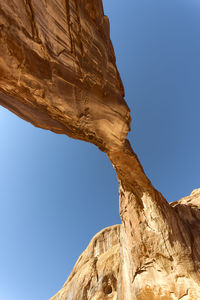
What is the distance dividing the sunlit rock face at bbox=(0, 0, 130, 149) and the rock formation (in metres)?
0.02

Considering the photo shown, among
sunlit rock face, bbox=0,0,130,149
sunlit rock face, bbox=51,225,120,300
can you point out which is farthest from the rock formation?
sunlit rock face, bbox=51,225,120,300

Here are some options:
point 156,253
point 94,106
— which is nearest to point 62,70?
point 94,106

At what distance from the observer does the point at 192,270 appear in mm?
6406

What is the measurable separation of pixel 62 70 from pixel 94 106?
183cm

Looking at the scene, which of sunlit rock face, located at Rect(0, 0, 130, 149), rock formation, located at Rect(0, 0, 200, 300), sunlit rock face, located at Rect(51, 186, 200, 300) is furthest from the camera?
sunlit rock face, located at Rect(51, 186, 200, 300)

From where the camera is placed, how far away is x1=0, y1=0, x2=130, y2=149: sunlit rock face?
415 centimetres

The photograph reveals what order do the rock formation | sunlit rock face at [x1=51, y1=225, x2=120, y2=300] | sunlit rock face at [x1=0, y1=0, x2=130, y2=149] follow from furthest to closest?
sunlit rock face at [x1=51, y1=225, x2=120, y2=300] → the rock formation → sunlit rock face at [x1=0, y1=0, x2=130, y2=149]

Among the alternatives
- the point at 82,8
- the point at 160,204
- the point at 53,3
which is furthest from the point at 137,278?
the point at 82,8

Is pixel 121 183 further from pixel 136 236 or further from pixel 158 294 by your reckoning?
pixel 158 294

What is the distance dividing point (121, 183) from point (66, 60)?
7151 mm

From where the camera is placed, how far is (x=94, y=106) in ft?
21.2

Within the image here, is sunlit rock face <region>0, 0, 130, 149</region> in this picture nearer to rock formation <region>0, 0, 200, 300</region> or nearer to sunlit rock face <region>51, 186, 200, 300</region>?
rock formation <region>0, 0, 200, 300</region>

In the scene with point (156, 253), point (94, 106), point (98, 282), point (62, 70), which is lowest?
point (98, 282)

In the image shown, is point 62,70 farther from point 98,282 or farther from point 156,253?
point 98,282
